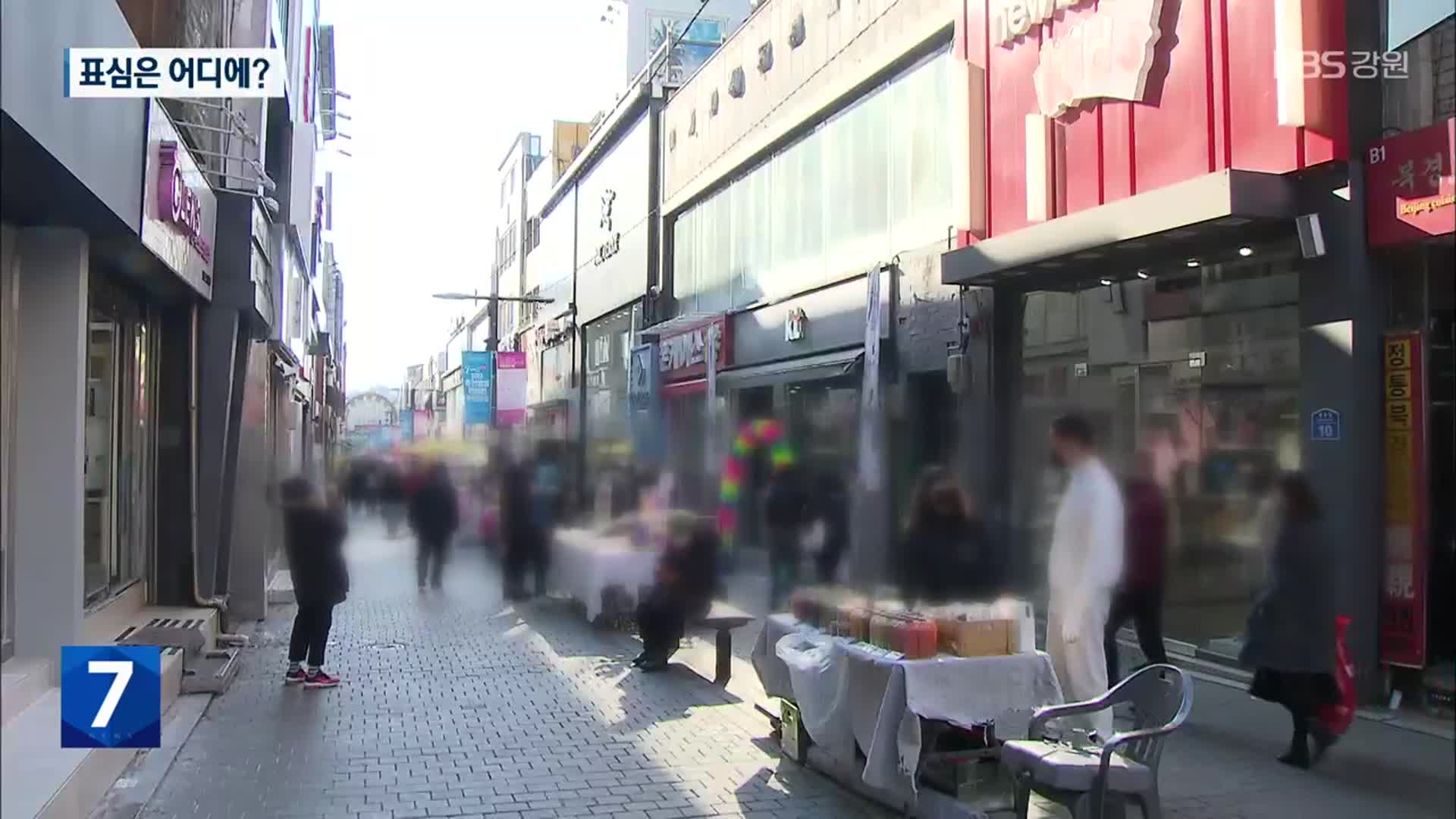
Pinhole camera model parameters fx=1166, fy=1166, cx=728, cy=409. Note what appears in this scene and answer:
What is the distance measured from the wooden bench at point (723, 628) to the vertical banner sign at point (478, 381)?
1793cm

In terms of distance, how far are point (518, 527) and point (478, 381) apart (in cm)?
1695

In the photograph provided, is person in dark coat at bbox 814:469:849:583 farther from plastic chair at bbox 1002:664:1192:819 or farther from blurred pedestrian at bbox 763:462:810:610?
plastic chair at bbox 1002:664:1192:819

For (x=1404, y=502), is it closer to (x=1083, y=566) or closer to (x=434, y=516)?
(x=1083, y=566)

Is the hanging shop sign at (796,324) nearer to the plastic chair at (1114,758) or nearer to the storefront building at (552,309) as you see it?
the storefront building at (552,309)

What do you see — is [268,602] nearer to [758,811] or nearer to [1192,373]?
[758,811]

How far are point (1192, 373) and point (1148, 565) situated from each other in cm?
237

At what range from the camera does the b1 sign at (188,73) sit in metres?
3.89

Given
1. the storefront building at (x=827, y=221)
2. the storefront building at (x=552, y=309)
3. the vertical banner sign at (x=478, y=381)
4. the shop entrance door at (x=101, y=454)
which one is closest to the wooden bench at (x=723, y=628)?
the storefront building at (x=827, y=221)

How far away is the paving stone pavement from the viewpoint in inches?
213

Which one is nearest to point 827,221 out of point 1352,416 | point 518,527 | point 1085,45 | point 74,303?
point 1085,45

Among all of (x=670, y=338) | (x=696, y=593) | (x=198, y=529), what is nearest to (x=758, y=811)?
(x=696, y=593)

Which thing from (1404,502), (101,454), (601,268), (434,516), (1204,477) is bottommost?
(434,516)

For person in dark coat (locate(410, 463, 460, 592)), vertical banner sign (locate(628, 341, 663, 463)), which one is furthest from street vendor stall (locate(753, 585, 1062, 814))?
vertical banner sign (locate(628, 341, 663, 463))

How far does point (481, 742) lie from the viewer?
6520 mm
